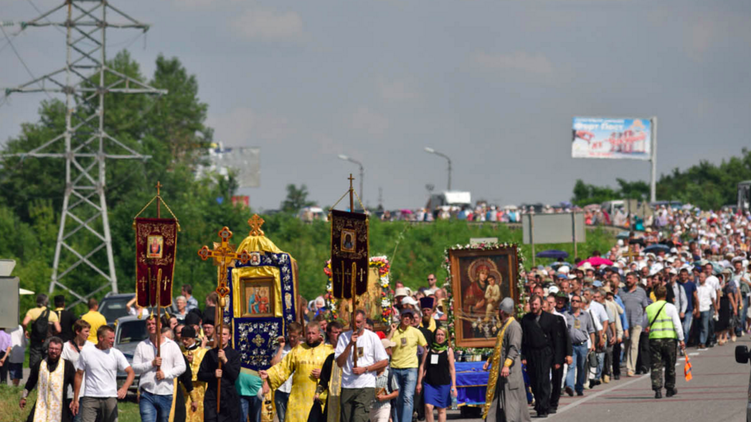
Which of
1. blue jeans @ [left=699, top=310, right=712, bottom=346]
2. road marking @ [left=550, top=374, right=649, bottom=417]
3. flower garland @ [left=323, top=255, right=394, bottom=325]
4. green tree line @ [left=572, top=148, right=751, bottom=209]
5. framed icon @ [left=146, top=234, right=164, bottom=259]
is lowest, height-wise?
road marking @ [left=550, top=374, right=649, bottom=417]

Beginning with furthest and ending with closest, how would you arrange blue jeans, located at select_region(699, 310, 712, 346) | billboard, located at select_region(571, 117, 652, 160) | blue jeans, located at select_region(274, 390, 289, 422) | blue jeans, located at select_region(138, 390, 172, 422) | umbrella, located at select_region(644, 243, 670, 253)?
billboard, located at select_region(571, 117, 652, 160), umbrella, located at select_region(644, 243, 670, 253), blue jeans, located at select_region(699, 310, 712, 346), blue jeans, located at select_region(274, 390, 289, 422), blue jeans, located at select_region(138, 390, 172, 422)

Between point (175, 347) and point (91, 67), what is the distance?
92.2 feet

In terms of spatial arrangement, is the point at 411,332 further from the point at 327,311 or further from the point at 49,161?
the point at 49,161

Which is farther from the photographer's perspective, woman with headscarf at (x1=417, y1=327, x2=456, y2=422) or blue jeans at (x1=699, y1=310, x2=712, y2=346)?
blue jeans at (x1=699, y1=310, x2=712, y2=346)

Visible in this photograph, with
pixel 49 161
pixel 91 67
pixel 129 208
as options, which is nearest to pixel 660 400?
pixel 91 67

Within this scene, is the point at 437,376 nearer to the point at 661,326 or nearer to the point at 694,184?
the point at 661,326

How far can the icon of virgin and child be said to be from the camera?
19.4 metres

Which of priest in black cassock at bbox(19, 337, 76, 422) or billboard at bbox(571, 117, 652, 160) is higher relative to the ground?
billboard at bbox(571, 117, 652, 160)

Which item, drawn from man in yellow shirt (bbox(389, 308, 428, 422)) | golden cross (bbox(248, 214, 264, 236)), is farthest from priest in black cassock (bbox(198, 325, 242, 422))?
golden cross (bbox(248, 214, 264, 236))

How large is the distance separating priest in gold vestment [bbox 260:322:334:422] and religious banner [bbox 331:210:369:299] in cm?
75

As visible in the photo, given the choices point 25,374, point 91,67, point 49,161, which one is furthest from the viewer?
point 49,161

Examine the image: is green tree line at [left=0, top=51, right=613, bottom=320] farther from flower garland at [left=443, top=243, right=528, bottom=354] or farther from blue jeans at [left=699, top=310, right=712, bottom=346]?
blue jeans at [left=699, top=310, right=712, bottom=346]

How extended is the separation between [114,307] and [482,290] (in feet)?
36.5

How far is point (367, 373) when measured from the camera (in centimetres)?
1368
